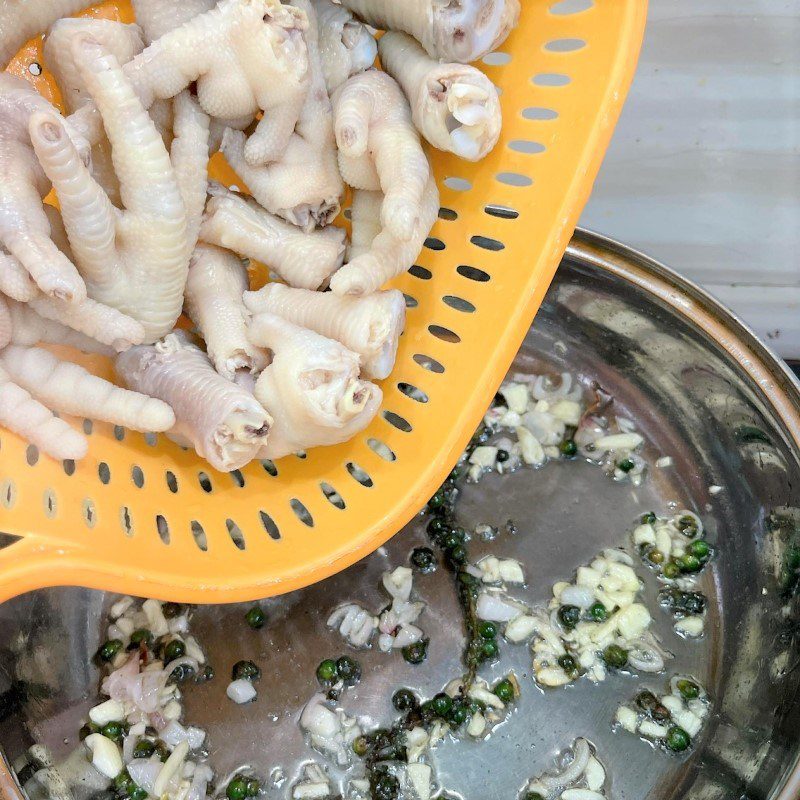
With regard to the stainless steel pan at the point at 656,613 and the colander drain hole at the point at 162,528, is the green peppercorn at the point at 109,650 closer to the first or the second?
the stainless steel pan at the point at 656,613

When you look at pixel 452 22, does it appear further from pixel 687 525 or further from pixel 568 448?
pixel 687 525

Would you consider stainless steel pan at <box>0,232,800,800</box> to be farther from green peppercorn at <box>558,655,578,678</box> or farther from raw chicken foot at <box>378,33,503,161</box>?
raw chicken foot at <box>378,33,503,161</box>

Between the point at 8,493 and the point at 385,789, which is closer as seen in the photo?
the point at 8,493

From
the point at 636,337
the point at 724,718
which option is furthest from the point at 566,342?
the point at 724,718

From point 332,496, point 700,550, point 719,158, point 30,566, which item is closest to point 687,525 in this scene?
point 700,550

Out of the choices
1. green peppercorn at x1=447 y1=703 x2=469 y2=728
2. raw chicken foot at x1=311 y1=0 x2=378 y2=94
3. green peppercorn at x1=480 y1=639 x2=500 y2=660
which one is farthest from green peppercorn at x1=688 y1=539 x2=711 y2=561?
raw chicken foot at x1=311 y1=0 x2=378 y2=94

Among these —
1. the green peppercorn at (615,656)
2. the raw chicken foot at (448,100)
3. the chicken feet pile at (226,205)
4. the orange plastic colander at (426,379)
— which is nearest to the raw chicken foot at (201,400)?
the chicken feet pile at (226,205)

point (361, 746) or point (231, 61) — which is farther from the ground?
point (231, 61)
